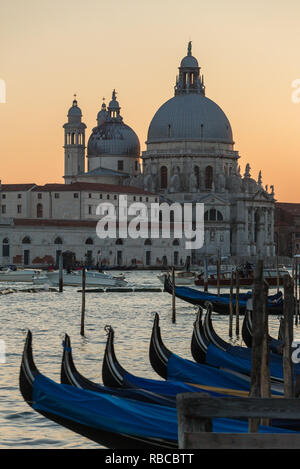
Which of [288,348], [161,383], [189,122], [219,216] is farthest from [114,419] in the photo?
[189,122]

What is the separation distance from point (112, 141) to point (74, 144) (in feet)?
15.3

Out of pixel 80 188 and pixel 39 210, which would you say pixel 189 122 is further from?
pixel 39 210

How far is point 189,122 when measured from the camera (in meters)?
107

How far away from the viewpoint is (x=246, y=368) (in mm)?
15031

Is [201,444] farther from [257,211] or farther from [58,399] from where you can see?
[257,211]

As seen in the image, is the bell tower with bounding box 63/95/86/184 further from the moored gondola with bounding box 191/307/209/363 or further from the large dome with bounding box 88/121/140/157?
the moored gondola with bounding box 191/307/209/363

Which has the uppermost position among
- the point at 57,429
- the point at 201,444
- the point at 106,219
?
the point at 106,219

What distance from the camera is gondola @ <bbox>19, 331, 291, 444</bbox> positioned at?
10.3 metres

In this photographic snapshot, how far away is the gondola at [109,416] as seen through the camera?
34.1 feet

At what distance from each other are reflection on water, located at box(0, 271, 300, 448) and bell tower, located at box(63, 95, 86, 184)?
61441 millimetres

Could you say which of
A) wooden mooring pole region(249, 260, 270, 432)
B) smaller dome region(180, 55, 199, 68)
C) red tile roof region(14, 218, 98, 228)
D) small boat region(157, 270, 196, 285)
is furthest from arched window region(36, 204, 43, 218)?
wooden mooring pole region(249, 260, 270, 432)

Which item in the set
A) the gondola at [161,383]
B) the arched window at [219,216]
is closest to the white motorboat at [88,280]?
the gondola at [161,383]
